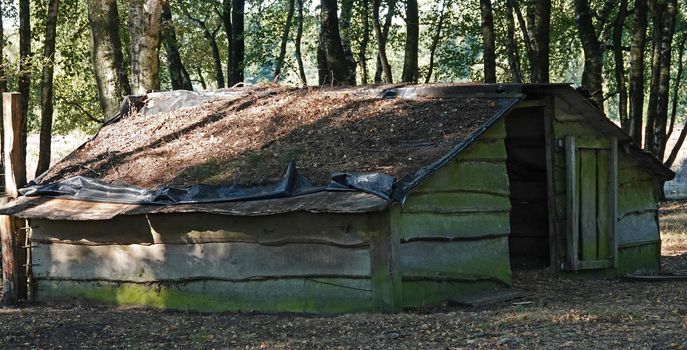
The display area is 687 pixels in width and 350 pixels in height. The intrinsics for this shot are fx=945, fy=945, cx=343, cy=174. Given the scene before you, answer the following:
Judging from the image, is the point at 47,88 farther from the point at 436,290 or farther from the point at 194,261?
the point at 436,290

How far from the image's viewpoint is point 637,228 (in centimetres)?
1424

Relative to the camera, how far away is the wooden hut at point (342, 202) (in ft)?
33.4

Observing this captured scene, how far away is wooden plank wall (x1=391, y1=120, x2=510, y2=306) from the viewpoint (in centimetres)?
1033

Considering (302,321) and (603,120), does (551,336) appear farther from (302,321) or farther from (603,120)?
(603,120)

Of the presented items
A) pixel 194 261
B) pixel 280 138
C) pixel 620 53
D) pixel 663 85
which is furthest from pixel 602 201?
pixel 620 53

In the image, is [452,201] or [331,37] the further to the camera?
[331,37]

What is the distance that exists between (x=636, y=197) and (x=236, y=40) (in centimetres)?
1498

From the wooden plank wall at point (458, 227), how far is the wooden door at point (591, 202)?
1.43m

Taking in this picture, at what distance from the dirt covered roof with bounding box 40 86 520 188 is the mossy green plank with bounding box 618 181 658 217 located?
3.21 meters

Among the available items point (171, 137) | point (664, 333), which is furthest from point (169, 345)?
point (171, 137)

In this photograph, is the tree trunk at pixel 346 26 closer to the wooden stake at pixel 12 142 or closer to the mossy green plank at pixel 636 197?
the mossy green plank at pixel 636 197

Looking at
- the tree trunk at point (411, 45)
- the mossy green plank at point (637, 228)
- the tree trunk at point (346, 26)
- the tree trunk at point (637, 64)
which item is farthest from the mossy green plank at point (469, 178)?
the tree trunk at point (411, 45)

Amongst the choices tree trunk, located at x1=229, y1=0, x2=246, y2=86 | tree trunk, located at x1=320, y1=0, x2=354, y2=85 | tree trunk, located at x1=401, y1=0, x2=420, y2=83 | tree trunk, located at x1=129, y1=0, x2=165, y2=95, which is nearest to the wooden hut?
tree trunk, located at x1=129, y1=0, x2=165, y2=95

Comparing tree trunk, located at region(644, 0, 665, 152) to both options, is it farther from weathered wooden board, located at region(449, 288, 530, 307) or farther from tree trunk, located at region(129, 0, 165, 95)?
weathered wooden board, located at region(449, 288, 530, 307)
